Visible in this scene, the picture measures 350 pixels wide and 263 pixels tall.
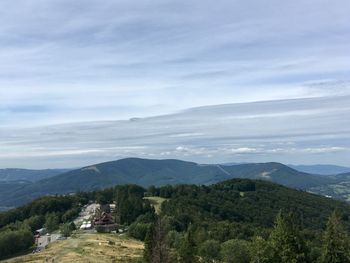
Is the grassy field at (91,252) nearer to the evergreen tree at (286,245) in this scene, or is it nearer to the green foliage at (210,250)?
the green foliage at (210,250)

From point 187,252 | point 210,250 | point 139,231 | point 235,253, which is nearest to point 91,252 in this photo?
point 210,250

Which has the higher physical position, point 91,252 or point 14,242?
point 91,252

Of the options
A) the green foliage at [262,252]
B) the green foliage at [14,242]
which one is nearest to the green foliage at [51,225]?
the green foliage at [14,242]

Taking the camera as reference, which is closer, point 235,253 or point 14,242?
point 235,253

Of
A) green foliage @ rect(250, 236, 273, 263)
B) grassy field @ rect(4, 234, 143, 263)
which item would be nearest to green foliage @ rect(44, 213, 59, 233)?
grassy field @ rect(4, 234, 143, 263)

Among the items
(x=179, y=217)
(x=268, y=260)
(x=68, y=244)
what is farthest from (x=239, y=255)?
(x=179, y=217)

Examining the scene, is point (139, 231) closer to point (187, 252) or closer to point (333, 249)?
point (187, 252)

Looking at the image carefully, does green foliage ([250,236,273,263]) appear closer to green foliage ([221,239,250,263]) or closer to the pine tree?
the pine tree

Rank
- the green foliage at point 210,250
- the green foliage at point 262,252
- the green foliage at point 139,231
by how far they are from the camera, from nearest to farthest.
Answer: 1. the green foliage at point 262,252
2. the green foliage at point 210,250
3. the green foliage at point 139,231
